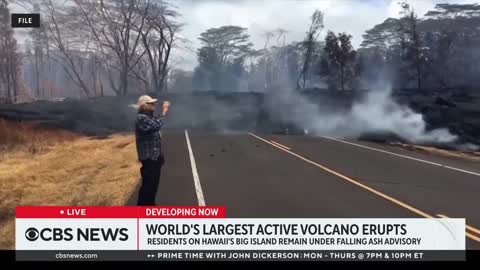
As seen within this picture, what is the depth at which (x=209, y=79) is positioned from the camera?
297 ft

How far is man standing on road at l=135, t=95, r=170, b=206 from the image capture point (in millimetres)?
7953

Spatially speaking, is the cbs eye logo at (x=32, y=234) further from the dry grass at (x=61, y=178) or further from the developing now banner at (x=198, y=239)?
the dry grass at (x=61, y=178)

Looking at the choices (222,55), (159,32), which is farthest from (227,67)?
(159,32)

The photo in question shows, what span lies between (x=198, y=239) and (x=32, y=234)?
6.94 feet

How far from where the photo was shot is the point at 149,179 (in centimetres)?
820

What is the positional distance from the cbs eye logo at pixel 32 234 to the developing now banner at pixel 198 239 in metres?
0.01

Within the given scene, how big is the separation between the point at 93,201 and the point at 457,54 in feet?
212

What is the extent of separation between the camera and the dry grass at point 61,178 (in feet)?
35.3

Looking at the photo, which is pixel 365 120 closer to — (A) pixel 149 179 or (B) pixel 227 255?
(A) pixel 149 179

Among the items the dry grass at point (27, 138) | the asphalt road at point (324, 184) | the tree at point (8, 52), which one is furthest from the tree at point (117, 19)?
the asphalt road at point (324, 184)

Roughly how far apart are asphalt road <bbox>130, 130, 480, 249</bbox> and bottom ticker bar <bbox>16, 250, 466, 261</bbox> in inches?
64.2

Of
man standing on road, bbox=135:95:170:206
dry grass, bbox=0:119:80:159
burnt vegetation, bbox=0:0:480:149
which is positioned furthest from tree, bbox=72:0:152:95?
man standing on road, bbox=135:95:170:206

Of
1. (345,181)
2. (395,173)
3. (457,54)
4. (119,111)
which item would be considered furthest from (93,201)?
(457,54)

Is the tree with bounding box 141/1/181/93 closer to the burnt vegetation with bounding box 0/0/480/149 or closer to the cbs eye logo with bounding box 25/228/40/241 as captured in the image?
the burnt vegetation with bounding box 0/0/480/149
